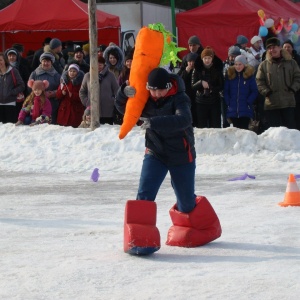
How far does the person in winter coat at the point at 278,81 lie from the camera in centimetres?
1473

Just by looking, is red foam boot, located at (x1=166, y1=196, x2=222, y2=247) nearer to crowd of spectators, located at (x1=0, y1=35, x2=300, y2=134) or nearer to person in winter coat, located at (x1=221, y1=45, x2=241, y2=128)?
crowd of spectators, located at (x1=0, y1=35, x2=300, y2=134)

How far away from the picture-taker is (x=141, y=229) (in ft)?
24.2

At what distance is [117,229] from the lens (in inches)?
339

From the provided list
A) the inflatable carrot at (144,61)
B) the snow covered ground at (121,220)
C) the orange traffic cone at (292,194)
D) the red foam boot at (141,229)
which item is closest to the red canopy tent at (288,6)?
the snow covered ground at (121,220)

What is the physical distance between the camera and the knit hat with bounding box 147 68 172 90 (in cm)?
744

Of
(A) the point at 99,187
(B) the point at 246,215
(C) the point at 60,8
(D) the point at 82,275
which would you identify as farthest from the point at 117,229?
(C) the point at 60,8

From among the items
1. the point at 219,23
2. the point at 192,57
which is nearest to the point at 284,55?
the point at 192,57

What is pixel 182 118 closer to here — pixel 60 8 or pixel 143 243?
pixel 143 243

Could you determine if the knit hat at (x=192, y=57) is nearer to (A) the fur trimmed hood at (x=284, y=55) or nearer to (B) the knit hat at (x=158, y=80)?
(A) the fur trimmed hood at (x=284, y=55)

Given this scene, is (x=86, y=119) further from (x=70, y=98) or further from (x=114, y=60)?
(x=114, y=60)

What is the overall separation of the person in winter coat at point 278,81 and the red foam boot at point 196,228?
23.4 feet

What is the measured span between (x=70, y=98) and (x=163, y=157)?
827 centimetres

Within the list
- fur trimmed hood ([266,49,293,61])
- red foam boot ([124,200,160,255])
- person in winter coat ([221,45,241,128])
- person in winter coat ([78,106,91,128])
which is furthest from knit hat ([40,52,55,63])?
red foam boot ([124,200,160,255])

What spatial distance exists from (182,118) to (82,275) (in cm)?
153
